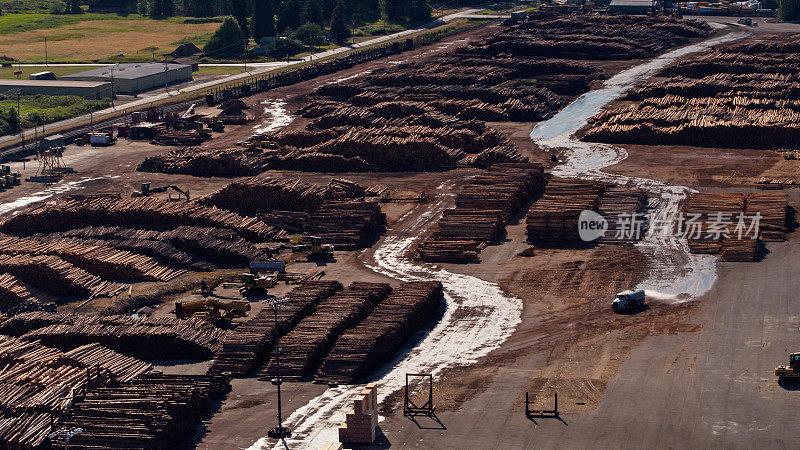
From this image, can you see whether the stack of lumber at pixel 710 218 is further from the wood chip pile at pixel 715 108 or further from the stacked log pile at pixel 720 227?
the wood chip pile at pixel 715 108

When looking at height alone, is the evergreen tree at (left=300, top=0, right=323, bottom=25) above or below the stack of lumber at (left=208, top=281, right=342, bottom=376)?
above

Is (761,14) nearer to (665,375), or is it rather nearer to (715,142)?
(715,142)

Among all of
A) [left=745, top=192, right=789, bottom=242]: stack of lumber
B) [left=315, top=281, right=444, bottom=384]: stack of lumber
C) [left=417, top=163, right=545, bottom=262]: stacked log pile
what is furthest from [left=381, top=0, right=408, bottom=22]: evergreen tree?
[left=315, top=281, right=444, bottom=384]: stack of lumber

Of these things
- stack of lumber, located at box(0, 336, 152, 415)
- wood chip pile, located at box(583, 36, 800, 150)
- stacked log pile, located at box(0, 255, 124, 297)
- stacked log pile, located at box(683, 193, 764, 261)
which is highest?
wood chip pile, located at box(583, 36, 800, 150)

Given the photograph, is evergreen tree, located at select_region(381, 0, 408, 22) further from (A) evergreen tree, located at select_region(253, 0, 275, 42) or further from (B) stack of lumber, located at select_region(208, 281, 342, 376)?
(B) stack of lumber, located at select_region(208, 281, 342, 376)

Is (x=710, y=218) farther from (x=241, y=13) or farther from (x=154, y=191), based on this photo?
(x=241, y=13)

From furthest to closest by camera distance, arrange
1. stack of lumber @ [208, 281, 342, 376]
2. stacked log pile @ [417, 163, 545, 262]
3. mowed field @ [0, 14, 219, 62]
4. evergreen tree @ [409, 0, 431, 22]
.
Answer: evergreen tree @ [409, 0, 431, 22] → mowed field @ [0, 14, 219, 62] → stacked log pile @ [417, 163, 545, 262] → stack of lumber @ [208, 281, 342, 376]

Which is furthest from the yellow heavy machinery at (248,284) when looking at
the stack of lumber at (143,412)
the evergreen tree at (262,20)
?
the evergreen tree at (262,20)

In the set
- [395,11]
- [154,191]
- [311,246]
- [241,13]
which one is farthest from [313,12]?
[311,246]
